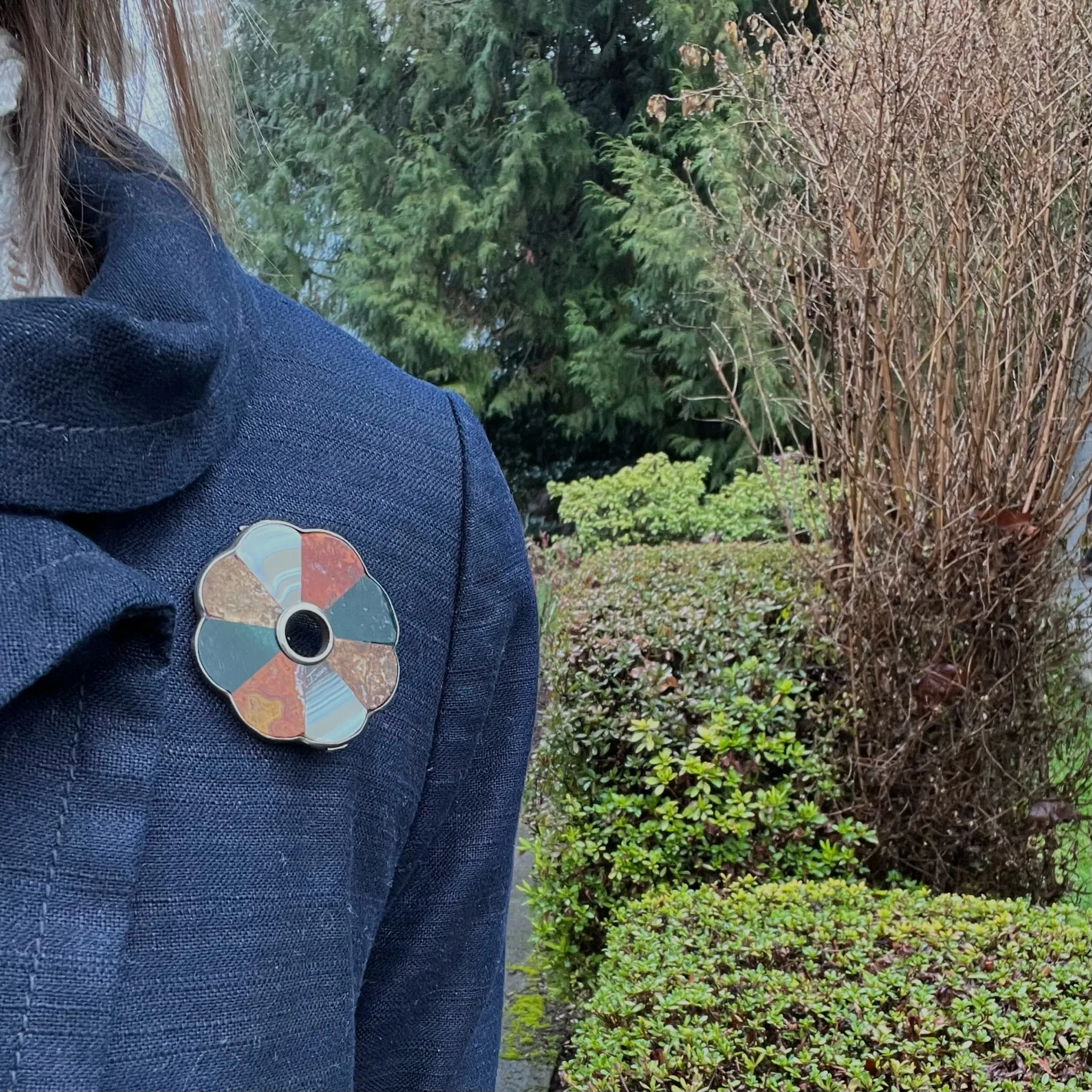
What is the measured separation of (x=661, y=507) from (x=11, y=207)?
5.94 meters

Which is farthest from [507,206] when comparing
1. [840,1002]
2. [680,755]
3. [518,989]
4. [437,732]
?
[437,732]

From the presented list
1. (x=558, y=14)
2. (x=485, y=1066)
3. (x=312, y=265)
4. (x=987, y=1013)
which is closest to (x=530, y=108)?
(x=558, y=14)

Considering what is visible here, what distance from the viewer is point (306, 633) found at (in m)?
0.68

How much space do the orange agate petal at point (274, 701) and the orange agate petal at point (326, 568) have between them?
50 millimetres

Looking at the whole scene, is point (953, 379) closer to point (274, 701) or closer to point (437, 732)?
point (437, 732)

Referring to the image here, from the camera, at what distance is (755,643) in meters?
2.95

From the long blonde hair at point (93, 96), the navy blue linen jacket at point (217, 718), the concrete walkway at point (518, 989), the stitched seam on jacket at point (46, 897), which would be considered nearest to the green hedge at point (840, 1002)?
the concrete walkway at point (518, 989)

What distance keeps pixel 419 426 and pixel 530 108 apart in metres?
9.66

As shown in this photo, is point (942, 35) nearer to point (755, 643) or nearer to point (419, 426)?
point (755, 643)

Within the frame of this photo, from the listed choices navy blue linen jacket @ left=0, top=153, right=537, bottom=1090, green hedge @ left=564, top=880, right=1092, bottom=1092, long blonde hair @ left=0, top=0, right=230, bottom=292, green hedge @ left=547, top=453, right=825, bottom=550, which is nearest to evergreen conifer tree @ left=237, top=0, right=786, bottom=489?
green hedge @ left=547, top=453, right=825, bottom=550

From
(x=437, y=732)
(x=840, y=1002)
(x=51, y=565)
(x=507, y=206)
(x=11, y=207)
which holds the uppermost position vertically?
(x=11, y=207)

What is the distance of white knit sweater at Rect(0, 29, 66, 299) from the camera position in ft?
2.53

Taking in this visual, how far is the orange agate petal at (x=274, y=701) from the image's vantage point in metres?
0.65

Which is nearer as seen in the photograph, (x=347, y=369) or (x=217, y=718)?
(x=217, y=718)
